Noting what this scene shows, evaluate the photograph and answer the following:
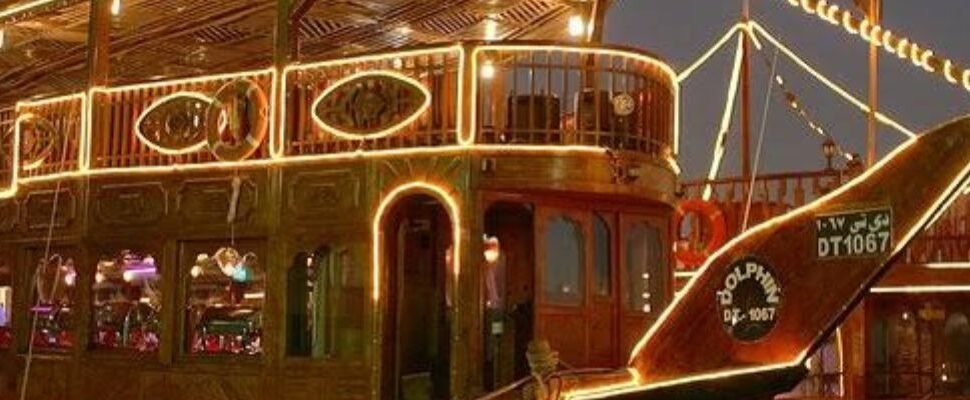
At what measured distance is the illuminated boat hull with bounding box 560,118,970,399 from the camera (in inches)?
310

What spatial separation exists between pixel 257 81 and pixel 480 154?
2402 millimetres

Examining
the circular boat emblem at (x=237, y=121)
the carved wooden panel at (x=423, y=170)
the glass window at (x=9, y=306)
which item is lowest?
the glass window at (x=9, y=306)

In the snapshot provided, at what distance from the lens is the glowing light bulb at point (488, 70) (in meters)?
10.1

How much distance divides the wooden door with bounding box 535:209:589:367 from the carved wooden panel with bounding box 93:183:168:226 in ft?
11.5

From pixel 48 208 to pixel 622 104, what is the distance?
576cm

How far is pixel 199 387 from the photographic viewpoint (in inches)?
439

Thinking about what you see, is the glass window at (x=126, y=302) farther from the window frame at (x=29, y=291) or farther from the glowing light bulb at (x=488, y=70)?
the glowing light bulb at (x=488, y=70)

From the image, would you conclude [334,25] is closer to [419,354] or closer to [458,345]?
[419,354]

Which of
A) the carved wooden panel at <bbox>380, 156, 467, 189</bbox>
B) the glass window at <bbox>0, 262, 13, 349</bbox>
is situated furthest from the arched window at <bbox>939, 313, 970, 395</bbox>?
the glass window at <bbox>0, 262, 13, 349</bbox>

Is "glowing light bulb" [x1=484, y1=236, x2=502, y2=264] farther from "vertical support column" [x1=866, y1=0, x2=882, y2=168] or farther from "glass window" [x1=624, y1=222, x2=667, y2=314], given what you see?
"vertical support column" [x1=866, y1=0, x2=882, y2=168]

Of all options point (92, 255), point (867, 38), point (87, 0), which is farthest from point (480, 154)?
point (867, 38)

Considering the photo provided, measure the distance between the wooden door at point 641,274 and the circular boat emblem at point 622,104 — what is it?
104 cm

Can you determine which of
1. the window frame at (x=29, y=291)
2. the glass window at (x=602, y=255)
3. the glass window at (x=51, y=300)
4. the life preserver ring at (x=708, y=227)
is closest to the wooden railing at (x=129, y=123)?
the window frame at (x=29, y=291)

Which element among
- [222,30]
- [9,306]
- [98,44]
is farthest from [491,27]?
[9,306]
